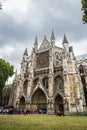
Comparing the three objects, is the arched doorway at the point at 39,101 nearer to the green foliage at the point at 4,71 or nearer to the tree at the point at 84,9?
the green foliage at the point at 4,71

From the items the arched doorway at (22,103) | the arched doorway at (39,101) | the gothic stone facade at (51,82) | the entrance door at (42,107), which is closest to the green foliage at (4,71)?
the gothic stone facade at (51,82)

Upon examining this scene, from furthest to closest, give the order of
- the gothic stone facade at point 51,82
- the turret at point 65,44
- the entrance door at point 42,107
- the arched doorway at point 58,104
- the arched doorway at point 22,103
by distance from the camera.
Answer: the turret at point 65,44 < the arched doorway at point 22,103 < the entrance door at point 42,107 < the arched doorway at point 58,104 < the gothic stone facade at point 51,82

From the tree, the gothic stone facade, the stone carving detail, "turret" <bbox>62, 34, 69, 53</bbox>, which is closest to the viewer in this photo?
the tree

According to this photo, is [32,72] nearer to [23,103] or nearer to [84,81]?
[23,103]

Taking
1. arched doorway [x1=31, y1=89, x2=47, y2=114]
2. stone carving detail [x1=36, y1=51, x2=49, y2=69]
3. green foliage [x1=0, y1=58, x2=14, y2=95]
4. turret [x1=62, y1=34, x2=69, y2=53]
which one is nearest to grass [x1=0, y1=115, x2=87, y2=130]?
green foliage [x1=0, y1=58, x2=14, y2=95]

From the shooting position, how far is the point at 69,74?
3522cm

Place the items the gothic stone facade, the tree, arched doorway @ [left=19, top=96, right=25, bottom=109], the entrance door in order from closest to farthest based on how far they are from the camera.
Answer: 1. the tree
2. the gothic stone facade
3. the entrance door
4. arched doorway @ [left=19, top=96, right=25, bottom=109]

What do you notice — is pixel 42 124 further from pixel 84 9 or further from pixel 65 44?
pixel 65 44

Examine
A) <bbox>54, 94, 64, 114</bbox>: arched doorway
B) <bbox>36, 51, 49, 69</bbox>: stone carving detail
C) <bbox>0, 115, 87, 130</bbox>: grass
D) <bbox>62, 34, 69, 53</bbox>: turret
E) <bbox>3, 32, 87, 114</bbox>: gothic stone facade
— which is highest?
<bbox>62, 34, 69, 53</bbox>: turret

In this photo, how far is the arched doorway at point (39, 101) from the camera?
126 feet

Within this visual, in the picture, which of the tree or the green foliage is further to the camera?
the green foliage

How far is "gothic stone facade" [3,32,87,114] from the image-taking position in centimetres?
3344

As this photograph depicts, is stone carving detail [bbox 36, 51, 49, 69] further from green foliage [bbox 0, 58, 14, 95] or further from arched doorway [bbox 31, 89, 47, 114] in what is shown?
green foliage [bbox 0, 58, 14, 95]

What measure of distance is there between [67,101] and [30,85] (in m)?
12.0
